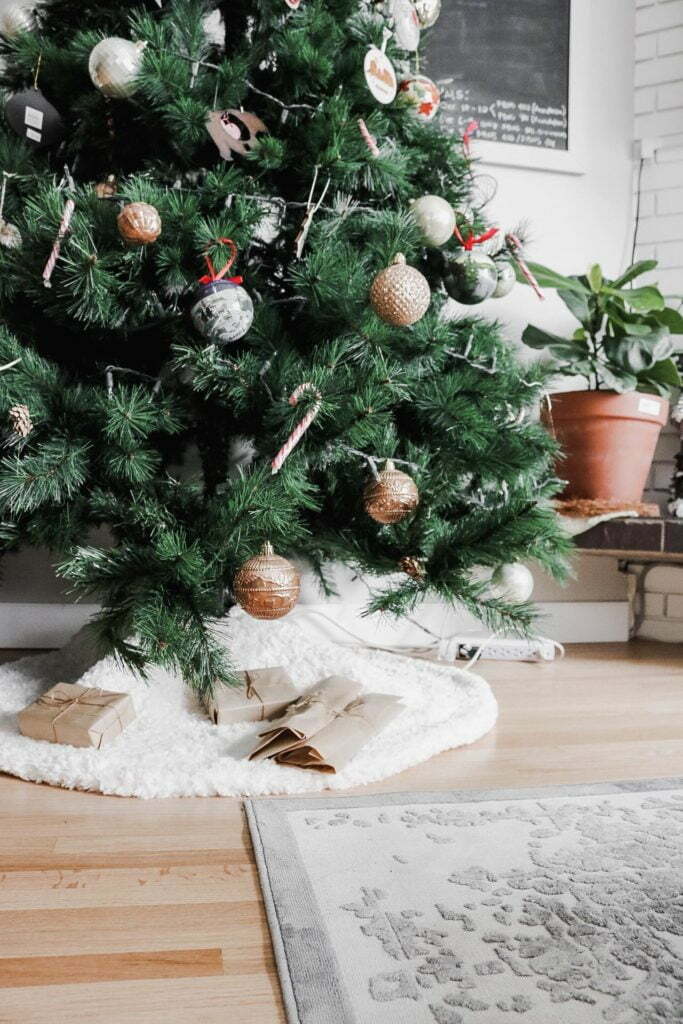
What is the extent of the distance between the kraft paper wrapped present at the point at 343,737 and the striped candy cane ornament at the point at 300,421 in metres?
0.36

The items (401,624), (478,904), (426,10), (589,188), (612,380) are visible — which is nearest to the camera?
(478,904)

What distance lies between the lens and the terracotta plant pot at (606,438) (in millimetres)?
1732

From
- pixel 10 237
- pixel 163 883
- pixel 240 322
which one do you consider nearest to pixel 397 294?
pixel 240 322

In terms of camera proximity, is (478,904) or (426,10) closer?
(478,904)

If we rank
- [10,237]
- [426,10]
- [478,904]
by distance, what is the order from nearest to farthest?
[478,904] < [10,237] < [426,10]

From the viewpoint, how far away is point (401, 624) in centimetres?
189

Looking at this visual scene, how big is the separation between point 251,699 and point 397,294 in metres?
0.62

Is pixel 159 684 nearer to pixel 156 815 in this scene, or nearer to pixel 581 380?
pixel 156 815

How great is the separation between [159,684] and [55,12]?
1083mm

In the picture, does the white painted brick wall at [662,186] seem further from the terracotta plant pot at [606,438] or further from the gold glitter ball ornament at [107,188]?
the gold glitter ball ornament at [107,188]

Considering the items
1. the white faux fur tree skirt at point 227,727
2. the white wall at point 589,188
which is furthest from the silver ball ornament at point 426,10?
the white faux fur tree skirt at point 227,727

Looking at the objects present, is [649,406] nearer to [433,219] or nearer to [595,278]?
[595,278]

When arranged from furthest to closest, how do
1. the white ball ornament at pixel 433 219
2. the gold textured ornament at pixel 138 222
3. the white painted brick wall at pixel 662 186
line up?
the white painted brick wall at pixel 662 186
the white ball ornament at pixel 433 219
the gold textured ornament at pixel 138 222

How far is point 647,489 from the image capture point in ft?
6.70
